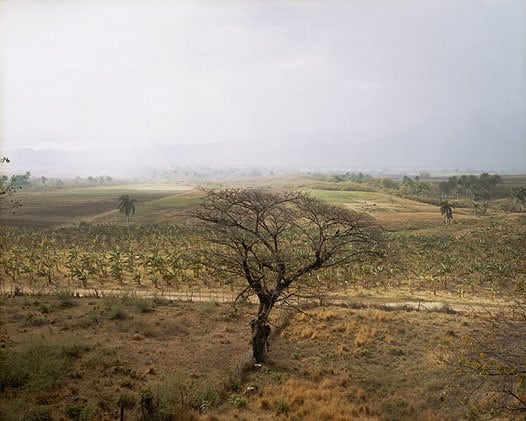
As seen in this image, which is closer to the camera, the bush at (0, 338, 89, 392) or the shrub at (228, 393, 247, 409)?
the shrub at (228, 393, 247, 409)

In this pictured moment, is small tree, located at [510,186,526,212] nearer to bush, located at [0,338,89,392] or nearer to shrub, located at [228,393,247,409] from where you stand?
shrub, located at [228,393,247,409]

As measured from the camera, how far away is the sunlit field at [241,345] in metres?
12.2

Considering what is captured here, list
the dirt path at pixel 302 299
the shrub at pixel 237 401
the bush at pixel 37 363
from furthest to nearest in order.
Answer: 1. the dirt path at pixel 302 299
2. the bush at pixel 37 363
3. the shrub at pixel 237 401

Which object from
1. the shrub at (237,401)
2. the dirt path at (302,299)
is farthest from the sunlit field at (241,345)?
the dirt path at (302,299)

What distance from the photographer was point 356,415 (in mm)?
12188

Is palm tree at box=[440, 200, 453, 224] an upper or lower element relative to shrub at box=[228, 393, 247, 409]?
upper

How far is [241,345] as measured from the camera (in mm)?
18469

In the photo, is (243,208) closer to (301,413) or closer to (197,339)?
(197,339)

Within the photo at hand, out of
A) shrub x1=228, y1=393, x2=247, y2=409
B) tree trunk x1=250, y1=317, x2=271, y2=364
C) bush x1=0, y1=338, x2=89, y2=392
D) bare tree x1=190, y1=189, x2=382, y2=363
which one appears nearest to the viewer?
shrub x1=228, y1=393, x2=247, y2=409

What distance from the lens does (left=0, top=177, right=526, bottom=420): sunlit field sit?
40.0 feet

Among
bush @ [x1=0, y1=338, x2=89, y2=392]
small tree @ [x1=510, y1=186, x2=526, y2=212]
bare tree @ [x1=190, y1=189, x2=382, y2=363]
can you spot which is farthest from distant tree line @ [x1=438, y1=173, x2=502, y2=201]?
bush @ [x1=0, y1=338, x2=89, y2=392]

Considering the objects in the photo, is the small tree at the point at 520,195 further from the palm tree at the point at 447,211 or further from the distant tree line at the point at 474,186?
the palm tree at the point at 447,211

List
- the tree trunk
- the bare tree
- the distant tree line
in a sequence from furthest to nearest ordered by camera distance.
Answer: the distant tree line → the bare tree → the tree trunk

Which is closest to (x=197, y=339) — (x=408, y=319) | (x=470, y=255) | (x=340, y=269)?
(x=408, y=319)
